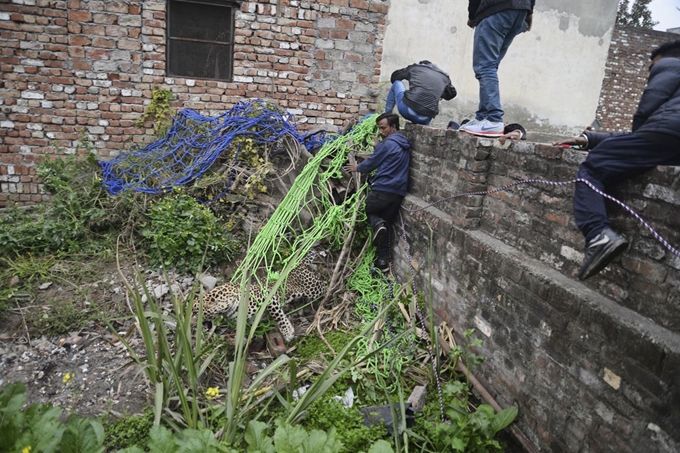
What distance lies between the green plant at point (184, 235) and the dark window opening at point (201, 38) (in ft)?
7.07

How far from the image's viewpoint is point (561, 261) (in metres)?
2.96

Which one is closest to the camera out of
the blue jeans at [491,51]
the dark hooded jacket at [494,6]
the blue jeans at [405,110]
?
the dark hooded jacket at [494,6]

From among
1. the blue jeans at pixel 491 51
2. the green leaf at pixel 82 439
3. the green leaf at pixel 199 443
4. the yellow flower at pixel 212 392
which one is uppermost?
the blue jeans at pixel 491 51

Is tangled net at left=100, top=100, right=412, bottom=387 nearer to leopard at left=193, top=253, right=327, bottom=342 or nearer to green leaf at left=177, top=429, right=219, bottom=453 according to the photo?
leopard at left=193, top=253, right=327, bottom=342

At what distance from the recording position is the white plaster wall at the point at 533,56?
10.2m

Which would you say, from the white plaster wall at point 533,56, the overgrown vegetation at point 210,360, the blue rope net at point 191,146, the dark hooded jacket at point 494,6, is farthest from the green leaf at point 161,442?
the white plaster wall at point 533,56

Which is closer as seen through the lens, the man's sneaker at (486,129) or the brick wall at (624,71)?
the man's sneaker at (486,129)

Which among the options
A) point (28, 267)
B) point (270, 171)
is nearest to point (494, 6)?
point (270, 171)

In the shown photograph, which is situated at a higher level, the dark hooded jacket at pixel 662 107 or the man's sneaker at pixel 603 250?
the dark hooded jacket at pixel 662 107

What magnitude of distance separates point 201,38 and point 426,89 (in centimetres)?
311

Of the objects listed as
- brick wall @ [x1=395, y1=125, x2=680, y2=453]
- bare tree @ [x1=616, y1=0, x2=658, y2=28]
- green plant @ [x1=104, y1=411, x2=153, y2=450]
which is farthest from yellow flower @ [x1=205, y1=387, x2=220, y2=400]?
bare tree @ [x1=616, y1=0, x2=658, y2=28]

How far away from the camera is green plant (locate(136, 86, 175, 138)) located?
6027 millimetres

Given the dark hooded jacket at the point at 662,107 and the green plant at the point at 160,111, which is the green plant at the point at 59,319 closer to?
the green plant at the point at 160,111

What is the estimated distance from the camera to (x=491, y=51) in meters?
4.25
